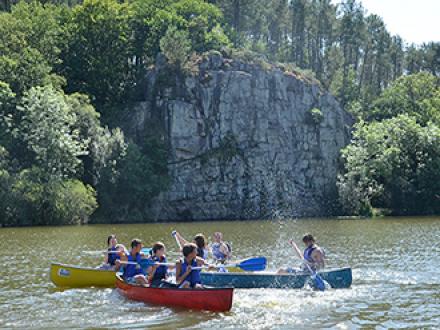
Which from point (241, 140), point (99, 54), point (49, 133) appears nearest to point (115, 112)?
point (99, 54)

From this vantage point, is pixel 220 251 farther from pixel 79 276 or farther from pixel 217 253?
pixel 79 276

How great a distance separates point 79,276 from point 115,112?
43963mm

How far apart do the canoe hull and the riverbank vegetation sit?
Result: 1192 inches

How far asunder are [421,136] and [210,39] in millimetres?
24969

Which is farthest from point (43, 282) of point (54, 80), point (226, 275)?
point (54, 80)

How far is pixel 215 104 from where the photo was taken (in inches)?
2520

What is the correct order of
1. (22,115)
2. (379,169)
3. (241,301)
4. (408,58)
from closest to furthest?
(241,301), (22,115), (379,169), (408,58)

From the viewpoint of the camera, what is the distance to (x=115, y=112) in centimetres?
6425

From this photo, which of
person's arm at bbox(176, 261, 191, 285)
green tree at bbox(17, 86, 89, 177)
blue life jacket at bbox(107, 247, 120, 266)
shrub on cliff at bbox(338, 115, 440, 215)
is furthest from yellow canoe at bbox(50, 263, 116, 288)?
shrub on cliff at bbox(338, 115, 440, 215)

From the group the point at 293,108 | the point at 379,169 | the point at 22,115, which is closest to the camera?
the point at 22,115

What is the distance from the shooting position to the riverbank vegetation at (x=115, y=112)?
50.5m

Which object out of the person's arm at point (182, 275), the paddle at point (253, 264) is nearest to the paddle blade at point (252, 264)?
the paddle at point (253, 264)

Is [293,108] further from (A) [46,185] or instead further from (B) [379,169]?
(A) [46,185]

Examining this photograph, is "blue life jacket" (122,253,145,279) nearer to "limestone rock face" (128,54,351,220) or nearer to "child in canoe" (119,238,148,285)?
"child in canoe" (119,238,148,285)
